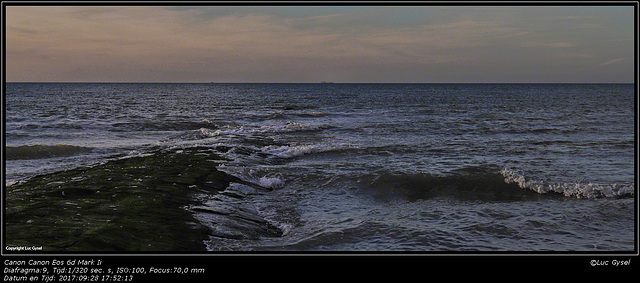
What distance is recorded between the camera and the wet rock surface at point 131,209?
7430 millimetres

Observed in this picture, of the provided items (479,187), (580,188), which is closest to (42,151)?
(479,187)

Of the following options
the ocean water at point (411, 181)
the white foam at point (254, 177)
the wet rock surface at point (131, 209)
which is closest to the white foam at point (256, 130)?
the ocean water at point (411, 181)

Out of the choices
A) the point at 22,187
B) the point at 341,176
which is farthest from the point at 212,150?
the point at 22,187

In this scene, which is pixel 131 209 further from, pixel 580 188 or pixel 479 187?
pixel 580 188

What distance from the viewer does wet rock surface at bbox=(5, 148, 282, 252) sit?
7.43 metres

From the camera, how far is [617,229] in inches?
357

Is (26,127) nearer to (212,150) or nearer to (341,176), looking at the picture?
(212,150)

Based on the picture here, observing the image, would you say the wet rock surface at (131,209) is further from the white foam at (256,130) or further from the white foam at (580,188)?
the white foam at (256,130)

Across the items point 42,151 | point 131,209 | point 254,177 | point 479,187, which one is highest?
point 131,209

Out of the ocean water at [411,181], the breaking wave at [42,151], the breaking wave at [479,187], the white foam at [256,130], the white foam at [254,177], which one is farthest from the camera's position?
the white foam at [256,130]

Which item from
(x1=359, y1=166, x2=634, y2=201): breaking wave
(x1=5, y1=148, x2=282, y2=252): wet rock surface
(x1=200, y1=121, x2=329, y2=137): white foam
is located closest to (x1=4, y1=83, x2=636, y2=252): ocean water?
(x1=359, y1=166, x2=634, y2=201): breaking wave

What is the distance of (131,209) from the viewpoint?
9203 mm

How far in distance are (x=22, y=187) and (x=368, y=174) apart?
9.06 metres

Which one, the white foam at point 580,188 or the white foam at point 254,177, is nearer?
the white foam at point 580,188
